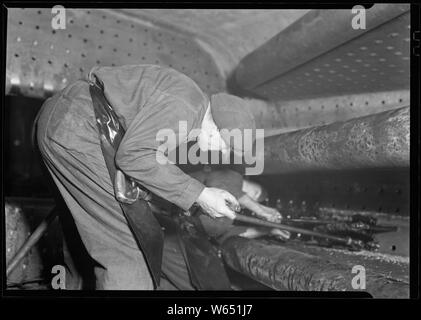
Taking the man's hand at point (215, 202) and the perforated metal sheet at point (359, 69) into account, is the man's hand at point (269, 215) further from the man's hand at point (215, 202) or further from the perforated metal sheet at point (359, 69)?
the perforated metal sheet at point (359, 69)

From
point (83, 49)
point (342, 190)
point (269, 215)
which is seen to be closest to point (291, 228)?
point (269, 215)

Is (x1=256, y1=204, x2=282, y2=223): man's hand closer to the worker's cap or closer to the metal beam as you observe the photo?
the worker's cap

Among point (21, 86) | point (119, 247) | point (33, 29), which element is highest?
point (33, 29)

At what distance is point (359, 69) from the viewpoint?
1074 mm

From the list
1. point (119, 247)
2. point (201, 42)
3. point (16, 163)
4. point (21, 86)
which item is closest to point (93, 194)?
point (119, 247)

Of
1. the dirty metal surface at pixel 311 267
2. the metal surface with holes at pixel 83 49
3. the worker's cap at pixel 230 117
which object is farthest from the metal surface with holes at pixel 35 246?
the worker's cap at pixel 230 117

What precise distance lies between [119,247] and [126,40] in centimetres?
77

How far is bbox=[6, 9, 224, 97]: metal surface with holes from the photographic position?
1.20 meters

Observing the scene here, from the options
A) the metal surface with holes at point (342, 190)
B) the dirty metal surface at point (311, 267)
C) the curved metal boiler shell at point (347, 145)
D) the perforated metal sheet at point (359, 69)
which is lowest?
the dirty metal surface at point (311, 267)

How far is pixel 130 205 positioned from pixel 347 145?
50 centimetres

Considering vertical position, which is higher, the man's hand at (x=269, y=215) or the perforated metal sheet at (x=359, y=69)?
the perforated metal sheet at (x=359, y=69)

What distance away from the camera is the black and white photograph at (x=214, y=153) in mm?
796
